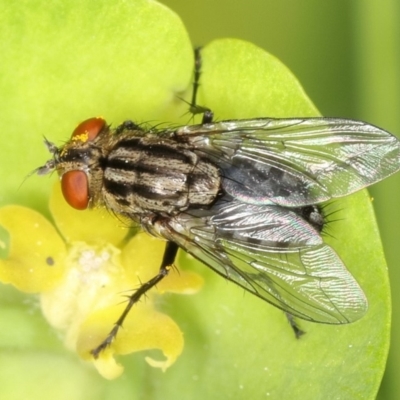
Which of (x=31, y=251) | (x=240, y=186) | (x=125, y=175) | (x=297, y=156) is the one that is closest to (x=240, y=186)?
(x=240, y=186)

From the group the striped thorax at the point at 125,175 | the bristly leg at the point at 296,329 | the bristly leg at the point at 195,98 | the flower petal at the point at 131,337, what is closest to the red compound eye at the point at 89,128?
the striped thorax at the point at 125,175

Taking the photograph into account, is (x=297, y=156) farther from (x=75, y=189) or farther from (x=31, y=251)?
(x=31, y=251)

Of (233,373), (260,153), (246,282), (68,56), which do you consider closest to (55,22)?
(68,56)

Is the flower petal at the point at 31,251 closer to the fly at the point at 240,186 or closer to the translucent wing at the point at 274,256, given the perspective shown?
the fly at the point at 240,186

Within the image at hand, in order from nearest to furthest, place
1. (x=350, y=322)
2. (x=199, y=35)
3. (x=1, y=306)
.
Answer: (x=350, y=322), (x=1, y=306), (x=199, y=35)

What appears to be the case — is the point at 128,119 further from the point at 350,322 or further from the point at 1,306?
the point at 350,322

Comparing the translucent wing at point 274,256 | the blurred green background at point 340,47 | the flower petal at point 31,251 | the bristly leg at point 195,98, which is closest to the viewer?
the translucent wing at point 274,256

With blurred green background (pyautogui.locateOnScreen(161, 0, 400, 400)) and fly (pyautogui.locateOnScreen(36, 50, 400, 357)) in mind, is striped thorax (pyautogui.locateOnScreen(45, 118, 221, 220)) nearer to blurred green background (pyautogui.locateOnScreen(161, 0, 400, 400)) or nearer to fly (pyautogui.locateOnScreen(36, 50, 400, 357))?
fly (pyautogui.locateOnScreen(36, 50, 400, 357))
